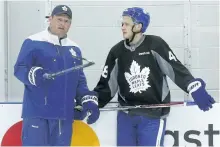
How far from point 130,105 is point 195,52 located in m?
0.86

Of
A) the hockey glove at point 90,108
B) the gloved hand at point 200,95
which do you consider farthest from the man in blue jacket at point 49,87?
the gloved hand at point 200,95

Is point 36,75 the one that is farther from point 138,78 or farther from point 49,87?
point 138,78

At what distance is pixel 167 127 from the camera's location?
3.54 meters

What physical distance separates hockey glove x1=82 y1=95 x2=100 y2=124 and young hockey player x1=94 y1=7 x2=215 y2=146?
18 cm

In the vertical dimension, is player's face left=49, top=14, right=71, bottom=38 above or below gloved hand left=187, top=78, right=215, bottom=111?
above

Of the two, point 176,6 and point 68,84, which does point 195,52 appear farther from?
point 68,84

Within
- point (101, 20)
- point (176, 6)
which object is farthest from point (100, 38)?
point (176, 6)

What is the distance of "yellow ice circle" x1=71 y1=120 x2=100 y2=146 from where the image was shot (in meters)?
3.56

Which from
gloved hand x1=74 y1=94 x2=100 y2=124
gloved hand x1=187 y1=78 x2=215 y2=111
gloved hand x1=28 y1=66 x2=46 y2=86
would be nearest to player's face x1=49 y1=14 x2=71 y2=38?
gloved hand x1=28 y1=66 x2=46 y2=86

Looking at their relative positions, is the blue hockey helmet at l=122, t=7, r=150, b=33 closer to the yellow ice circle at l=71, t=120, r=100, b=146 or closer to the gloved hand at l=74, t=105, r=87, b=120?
the gloved hand at l=74, t=105, r=87, b=120

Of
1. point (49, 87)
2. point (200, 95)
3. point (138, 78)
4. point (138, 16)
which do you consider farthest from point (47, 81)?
point (200, 95)

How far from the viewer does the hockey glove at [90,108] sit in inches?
132

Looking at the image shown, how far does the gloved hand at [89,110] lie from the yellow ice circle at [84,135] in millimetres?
91

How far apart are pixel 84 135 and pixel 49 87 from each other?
56cm
